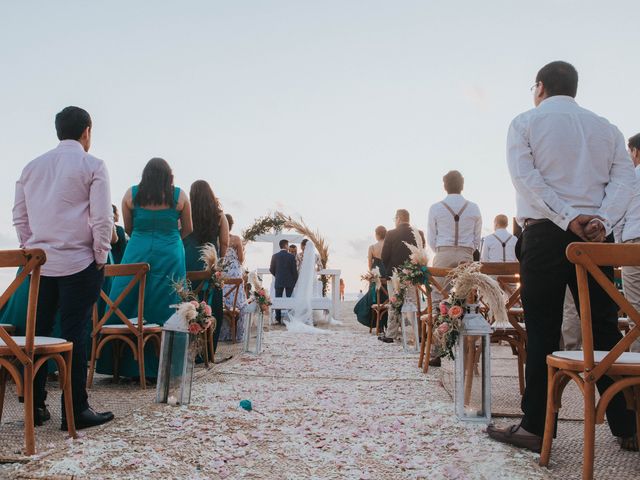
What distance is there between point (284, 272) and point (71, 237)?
10289mm

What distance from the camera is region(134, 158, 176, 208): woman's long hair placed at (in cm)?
539

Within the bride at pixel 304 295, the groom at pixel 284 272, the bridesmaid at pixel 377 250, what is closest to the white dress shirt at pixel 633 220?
the bridesmaid at pixel 377 250

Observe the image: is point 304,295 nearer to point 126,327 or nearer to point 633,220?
point 126,327

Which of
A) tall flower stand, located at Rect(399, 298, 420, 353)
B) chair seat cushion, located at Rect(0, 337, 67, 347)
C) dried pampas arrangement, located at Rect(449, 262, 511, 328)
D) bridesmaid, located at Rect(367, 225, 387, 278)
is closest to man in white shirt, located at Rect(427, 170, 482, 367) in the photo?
tall flower stand, located at Rect(399, 298, 420, 353)

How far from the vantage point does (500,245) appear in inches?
341

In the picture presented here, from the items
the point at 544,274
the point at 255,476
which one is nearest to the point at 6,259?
the point at 255,476

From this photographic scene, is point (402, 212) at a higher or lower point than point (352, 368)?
higher

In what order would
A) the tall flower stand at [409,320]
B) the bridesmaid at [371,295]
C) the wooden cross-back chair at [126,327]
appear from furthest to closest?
1. the bridesmaid at [371,295]
2. the tall flower stand at [409,320]
3. the wooden cross-back chair at [126,327]

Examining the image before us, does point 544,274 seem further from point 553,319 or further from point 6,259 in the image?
point 6,259

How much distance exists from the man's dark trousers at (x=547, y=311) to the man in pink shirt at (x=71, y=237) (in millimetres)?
2462

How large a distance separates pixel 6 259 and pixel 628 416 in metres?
3.34

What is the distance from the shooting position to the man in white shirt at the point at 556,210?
9.98 feet

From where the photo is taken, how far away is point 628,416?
3.18 m

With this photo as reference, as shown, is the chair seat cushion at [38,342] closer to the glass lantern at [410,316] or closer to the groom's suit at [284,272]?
the glass lantern at [410,316]
